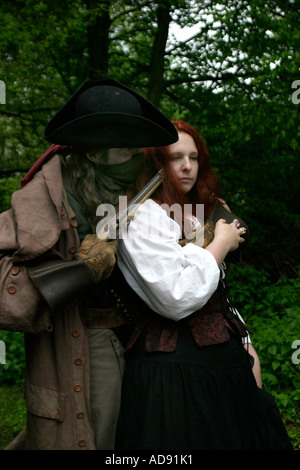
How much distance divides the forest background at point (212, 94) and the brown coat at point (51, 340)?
8.31 ft

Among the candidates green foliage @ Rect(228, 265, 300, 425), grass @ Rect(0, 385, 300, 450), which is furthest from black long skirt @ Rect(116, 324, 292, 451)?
green foliage @ Rect(228, 265, 300, 425)

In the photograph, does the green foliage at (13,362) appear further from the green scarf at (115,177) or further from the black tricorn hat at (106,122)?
the black tricorn hat at (106,122)

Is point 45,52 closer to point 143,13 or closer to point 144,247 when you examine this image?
point 143,13

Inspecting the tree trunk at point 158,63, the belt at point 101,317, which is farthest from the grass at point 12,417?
the tree trunk at point 158,63

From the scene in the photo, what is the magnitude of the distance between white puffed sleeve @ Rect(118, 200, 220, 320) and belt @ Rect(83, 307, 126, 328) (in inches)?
7.5

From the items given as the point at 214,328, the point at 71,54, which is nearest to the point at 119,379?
the point at 214,328

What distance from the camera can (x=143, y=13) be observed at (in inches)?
229

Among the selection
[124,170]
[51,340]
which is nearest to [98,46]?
[124,170]

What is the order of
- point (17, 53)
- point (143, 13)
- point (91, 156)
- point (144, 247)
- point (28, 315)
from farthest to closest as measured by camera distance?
point (143, 13) → point (17, 53) → point (91, 156) → point (144, 247) → point (28, 315)

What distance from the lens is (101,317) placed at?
2.05 meters

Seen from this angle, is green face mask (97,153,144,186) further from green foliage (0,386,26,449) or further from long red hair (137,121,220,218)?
green foliage (0,386,26,449)

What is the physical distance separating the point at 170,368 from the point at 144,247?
1.80ft

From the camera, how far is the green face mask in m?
2.03

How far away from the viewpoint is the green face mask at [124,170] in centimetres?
203
